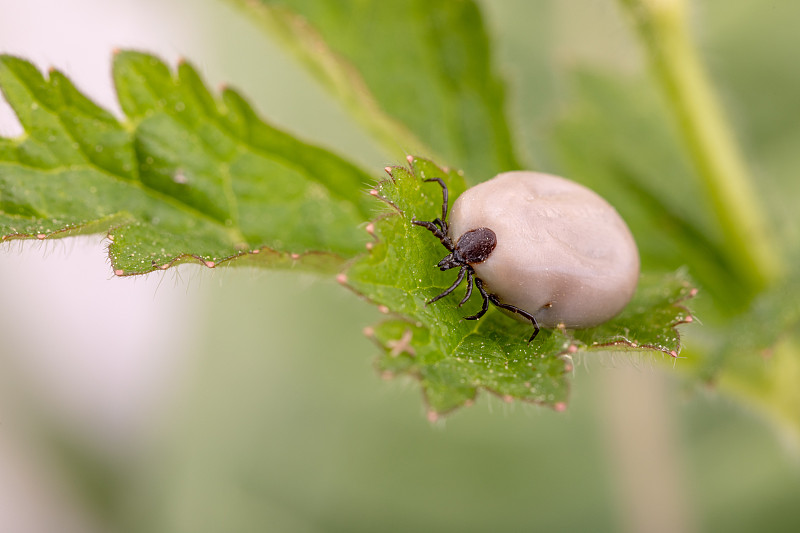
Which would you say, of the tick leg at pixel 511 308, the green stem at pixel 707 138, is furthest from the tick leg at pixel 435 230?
the green stem at pixel 707 138

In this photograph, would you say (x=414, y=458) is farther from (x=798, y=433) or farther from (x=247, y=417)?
(x=798, y=433)

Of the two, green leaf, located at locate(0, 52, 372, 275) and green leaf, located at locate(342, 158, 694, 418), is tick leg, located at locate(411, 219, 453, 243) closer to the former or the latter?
green leaf, located at locate(342, 158, 694, 418)

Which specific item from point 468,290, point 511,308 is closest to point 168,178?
point 468,290

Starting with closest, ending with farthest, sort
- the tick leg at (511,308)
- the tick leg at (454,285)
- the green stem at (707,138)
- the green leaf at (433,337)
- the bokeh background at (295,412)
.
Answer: the green leaf at (433,337)
the tick leg at (454,285)
the tick leg at (511,308)
the green stem at (707,138)
the bokeh background at (295,412)

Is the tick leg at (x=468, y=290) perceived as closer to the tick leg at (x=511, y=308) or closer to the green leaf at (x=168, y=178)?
the tick leg at (x=511, y=308)

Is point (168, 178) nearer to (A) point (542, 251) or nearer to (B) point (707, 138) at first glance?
(A) point (542, 251)

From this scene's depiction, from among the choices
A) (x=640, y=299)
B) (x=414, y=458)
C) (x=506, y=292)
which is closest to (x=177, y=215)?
(x=506, y=292)
